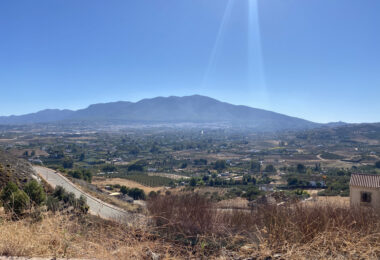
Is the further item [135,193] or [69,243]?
[135,193]

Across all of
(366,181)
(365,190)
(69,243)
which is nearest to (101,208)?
(69,243)

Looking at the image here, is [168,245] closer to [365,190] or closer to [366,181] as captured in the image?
[365,190]

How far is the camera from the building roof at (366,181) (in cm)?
910

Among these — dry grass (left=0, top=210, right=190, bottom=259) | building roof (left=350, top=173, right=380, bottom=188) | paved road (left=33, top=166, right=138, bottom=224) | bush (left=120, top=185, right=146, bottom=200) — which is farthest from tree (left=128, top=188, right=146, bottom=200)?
dry grass (left=0, top=210, right=190, bottom=259)

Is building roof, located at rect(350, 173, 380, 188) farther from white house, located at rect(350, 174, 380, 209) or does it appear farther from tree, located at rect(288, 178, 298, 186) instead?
tree, located at rect(288, 178, 298, 186)

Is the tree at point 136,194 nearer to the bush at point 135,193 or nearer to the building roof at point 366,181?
the bush at point 135,193

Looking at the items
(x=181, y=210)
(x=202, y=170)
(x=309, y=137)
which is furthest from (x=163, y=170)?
(x=309, y=137)

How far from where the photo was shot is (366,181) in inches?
369

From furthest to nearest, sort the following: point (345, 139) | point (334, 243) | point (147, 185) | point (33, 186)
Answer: point (345, 139) < point (147, 185) < point (33, 186) < point (334, 243)

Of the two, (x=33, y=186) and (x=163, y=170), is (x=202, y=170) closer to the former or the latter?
(x=163, y=170)

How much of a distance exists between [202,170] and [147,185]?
15.5 meters

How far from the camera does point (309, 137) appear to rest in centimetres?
9688

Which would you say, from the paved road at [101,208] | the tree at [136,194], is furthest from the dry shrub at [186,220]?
the tree at [136,194]

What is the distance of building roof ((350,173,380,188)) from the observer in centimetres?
910
